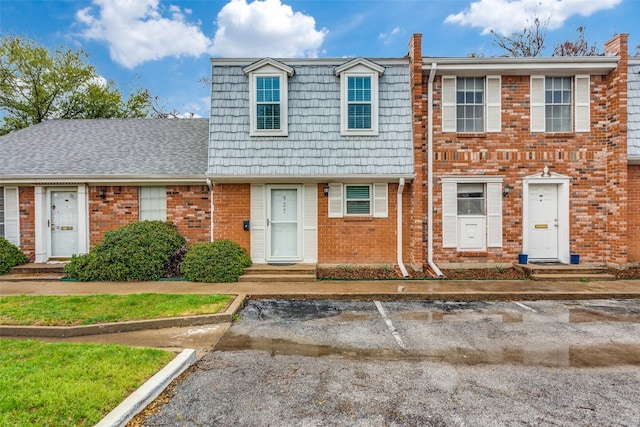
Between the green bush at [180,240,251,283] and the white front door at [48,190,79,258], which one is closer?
the green bush at [180,240,251,283]

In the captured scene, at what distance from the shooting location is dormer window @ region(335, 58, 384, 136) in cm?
959

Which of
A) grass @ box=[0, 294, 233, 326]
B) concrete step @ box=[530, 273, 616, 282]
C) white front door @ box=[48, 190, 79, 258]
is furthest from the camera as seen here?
white front door @ box=[48, 190, 79, 258]

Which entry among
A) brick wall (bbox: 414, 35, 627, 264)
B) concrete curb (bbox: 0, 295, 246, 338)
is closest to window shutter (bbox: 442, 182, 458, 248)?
brick wall (bbox: 414, 35, 627, 264)

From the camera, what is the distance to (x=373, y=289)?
303 inches

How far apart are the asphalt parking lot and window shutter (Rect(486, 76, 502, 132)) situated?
5.36 m

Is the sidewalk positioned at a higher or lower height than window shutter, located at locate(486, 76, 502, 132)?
lower

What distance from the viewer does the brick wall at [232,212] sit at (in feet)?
31.4

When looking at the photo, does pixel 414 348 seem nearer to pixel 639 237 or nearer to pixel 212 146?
pixel 212 146

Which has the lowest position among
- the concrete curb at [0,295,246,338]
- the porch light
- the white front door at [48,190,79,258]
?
the concrete curb at [0,295,246,338]

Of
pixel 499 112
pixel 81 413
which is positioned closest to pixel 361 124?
pixel 499 112

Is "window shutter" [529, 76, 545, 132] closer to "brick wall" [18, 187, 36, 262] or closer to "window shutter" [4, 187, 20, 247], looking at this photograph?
"brick wall" [18, 187, 36, 262]

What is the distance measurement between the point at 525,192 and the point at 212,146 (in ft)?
29.1

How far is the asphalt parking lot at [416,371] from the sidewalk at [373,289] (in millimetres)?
865

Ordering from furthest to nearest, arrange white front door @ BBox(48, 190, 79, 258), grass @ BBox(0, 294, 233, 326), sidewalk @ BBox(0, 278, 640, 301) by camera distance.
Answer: white front door @ BBox(48, 190, 79, 258)
sidewalk @ BBox(0, 278, 640, 301)
grass @ BBox(0, 294, 233, 326)
